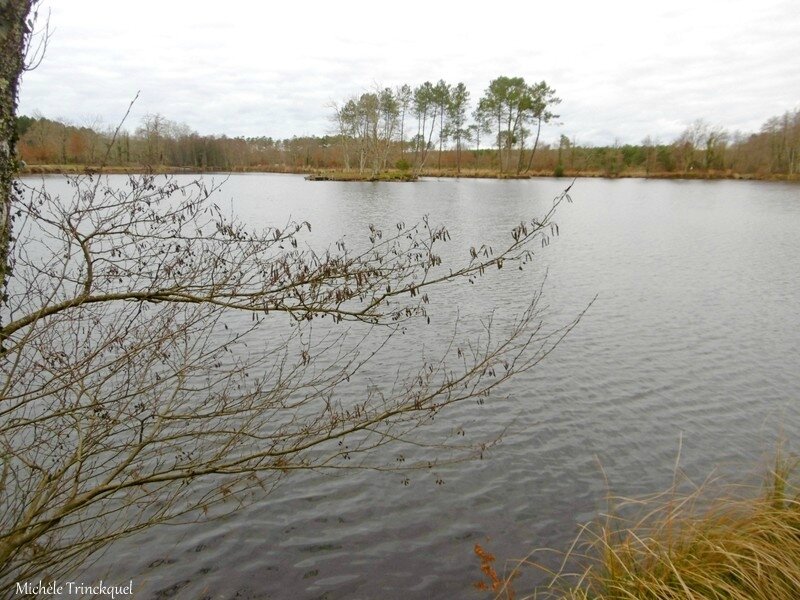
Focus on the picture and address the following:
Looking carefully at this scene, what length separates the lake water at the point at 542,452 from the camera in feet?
17.6

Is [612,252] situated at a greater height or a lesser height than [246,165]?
lesser

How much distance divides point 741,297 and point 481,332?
8780 millimetres

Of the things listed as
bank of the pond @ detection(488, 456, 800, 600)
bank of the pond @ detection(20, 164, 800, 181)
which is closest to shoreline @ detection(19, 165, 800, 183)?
bank of the pond @ detection(20, 164, 800, 181)

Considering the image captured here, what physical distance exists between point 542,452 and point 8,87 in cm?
692

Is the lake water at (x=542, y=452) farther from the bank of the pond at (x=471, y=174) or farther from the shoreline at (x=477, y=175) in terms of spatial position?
the bank of the pond at (x=471, y=174)

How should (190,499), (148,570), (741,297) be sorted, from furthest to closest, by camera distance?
(741,297) → (190,499) → (148,570)

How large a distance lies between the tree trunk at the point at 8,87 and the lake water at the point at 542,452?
3478 mm

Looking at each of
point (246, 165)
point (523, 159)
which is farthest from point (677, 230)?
point (246, 165)

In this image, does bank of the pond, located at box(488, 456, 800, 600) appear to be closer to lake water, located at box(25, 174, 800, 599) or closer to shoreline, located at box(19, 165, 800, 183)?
lake water, located at box(25, 174, 800, 599)

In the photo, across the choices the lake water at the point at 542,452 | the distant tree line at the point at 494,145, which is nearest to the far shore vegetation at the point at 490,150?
the distant tree line at the point at 494,145

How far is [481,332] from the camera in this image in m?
11.9

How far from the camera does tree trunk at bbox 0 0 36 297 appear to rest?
11.1ft

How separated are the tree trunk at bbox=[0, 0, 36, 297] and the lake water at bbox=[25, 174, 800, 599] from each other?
11.4 feet

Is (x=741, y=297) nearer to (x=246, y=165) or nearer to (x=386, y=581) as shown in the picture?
(x=386, y=581)
